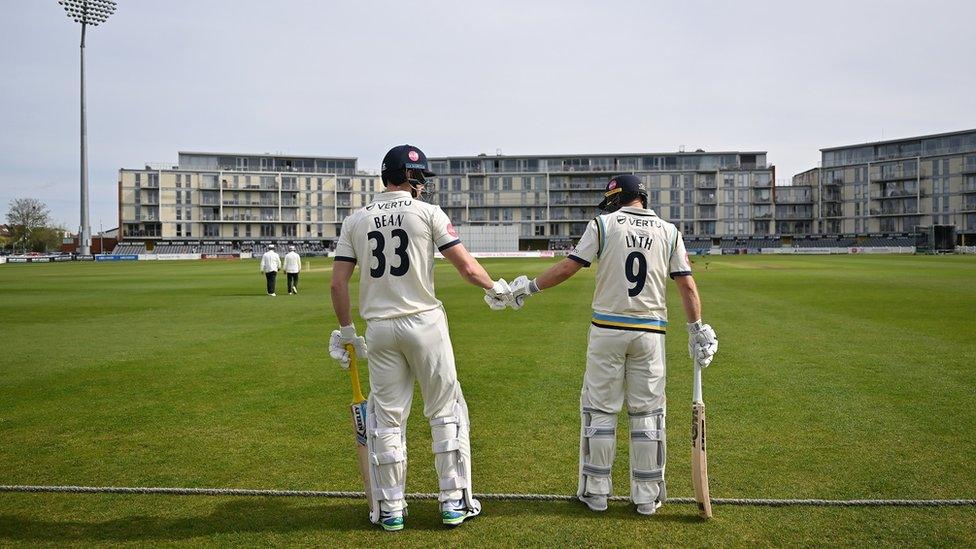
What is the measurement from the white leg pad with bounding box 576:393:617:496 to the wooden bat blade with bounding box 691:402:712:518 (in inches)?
24.5

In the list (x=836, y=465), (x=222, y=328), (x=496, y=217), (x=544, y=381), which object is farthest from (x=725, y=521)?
(x=496, y=217)

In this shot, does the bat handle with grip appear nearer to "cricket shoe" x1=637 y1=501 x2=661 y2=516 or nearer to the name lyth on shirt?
"cricket shoe" x1=637 y1=501 x2=661 y2=516

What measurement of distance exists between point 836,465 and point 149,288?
33008 millimetres

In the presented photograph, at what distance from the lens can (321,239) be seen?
128 metres

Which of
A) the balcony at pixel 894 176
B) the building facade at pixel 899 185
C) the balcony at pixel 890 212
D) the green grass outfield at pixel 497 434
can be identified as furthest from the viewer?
the balcony at pixel 890 212

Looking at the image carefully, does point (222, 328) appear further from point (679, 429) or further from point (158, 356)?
point (679, 429)

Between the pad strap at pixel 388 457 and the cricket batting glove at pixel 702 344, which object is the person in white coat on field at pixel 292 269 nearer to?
the pad strap at pixel 388 457

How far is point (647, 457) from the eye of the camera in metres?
5.66

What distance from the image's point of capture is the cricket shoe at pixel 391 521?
5.27 m

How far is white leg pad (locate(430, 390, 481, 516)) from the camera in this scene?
539cm

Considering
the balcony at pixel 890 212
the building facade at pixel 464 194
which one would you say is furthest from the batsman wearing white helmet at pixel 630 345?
the balcony at pixel 890 212

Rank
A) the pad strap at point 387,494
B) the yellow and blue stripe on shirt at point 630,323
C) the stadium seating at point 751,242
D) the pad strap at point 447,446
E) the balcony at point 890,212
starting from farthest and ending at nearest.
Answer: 1. the stadium seating at point 751,242
2. the balcony at point 890,212
3. the yellow and blue stripe on shirt at point 630,323
4. the pad strap at point 447,446
5. the pad strap at point 387,494

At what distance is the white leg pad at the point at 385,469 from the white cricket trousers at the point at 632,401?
1.46m

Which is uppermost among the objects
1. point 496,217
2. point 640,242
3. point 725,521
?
point 496,217
